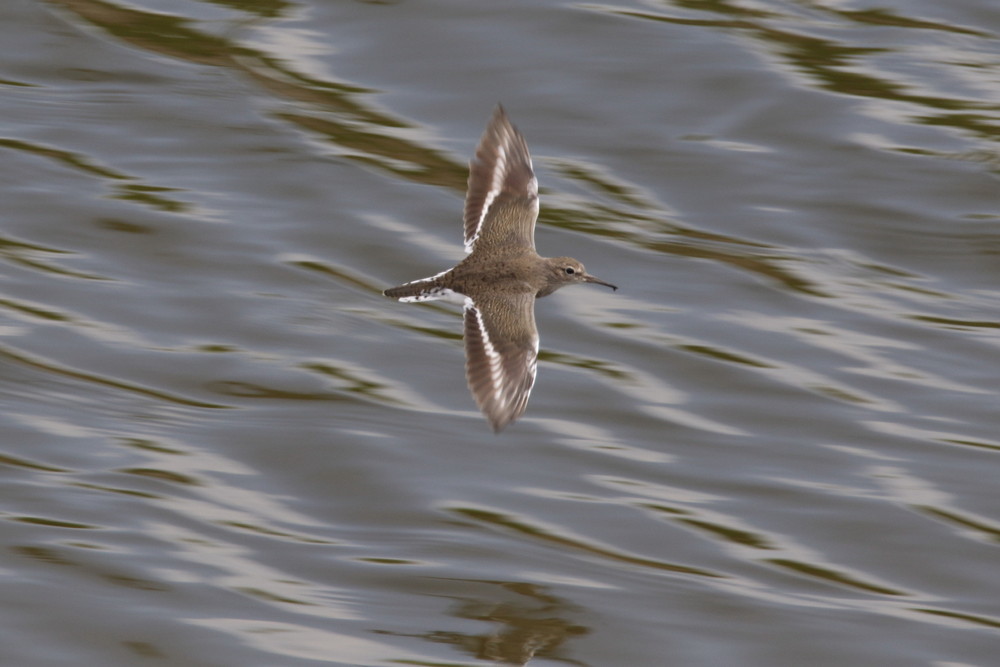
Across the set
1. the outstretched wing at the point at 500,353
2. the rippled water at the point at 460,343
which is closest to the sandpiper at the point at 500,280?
the outstretched wing at the point at 500,353

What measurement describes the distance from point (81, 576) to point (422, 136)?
6.24 meters

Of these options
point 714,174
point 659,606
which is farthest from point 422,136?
point 659,606

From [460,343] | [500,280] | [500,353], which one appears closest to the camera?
[500,353]

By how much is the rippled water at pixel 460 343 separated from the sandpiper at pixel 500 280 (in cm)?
105

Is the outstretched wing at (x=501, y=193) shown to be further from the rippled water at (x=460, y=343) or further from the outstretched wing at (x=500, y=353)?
the rippled water at (x=460, y=343)

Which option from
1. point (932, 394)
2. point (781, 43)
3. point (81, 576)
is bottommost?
point (81, 576)

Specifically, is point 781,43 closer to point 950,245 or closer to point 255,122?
point 950,245

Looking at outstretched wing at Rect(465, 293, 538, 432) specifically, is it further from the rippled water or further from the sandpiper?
the rippled water

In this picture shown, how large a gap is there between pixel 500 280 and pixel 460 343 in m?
2.09

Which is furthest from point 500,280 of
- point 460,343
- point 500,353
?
point 460,343

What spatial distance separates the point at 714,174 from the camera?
44.1 ft

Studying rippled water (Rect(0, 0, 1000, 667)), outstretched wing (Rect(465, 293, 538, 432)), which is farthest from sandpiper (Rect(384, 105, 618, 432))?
rippled water (Rect(0, 0, 1000, 667))

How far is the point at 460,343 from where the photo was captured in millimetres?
11039

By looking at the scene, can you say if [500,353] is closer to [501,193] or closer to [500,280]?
[500,280]
